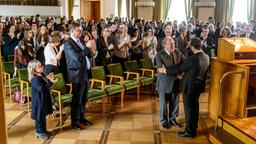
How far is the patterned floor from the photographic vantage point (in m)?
4.60

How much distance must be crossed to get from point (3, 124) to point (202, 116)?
4885mm

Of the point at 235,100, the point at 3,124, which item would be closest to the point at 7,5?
the point at 235,100

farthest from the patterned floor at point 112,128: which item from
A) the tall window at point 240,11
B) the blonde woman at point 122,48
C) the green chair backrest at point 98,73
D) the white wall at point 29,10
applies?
the tall window at point 240,11

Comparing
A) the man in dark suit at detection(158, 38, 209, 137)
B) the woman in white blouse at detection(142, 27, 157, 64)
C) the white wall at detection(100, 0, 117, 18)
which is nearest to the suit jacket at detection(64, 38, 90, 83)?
the man in dark suit at detection(158, 38, 209, 137)

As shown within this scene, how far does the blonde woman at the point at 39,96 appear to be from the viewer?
4461 mm

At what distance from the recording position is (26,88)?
18.4 ft

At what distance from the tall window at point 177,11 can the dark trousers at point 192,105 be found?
1108cm

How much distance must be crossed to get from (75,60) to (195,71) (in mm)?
1767

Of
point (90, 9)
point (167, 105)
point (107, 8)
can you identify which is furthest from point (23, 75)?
point (90, 9)

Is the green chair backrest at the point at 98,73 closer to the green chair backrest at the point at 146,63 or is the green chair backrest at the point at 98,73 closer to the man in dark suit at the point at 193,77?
the green chair backrest at the point at 146,63

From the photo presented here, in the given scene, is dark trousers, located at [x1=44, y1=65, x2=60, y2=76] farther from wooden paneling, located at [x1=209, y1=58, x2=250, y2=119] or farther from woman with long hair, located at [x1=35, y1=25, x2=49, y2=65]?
wooden paneling, located at [x1=209, y1=58, x2=250, y2=119]

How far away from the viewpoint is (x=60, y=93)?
507 centimetres

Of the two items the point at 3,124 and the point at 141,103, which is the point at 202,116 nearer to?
the point at 141,103

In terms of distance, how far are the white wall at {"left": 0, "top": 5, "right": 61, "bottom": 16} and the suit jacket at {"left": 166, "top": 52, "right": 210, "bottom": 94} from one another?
11.4m
